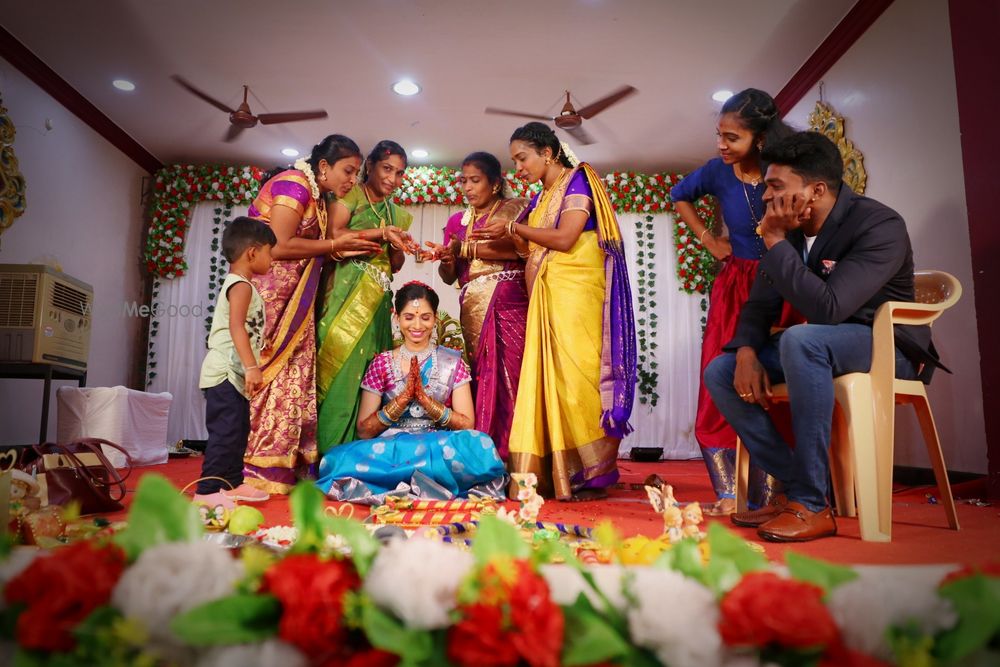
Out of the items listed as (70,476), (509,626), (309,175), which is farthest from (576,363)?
(509,626)

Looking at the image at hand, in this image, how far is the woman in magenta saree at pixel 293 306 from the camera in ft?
10.6

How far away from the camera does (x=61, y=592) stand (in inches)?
26.6

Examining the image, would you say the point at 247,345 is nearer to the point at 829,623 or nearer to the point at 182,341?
the point at 829,623

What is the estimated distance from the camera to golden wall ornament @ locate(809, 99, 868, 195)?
185 inches

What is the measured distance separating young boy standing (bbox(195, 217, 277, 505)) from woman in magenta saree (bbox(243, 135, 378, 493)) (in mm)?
356

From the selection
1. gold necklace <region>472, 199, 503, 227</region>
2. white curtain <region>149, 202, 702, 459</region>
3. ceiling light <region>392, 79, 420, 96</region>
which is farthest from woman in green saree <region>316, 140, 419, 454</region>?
white curtain <region>149, 202, 702, 459</region>

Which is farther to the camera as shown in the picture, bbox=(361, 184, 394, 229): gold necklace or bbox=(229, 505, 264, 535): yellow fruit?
bbox=(361, 184, 394, 229): gold necklace

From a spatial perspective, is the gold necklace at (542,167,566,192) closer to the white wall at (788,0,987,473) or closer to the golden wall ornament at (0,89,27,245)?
the white wall at (788,0,987,473)

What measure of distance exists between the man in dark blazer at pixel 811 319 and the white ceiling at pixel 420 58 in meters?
3.18

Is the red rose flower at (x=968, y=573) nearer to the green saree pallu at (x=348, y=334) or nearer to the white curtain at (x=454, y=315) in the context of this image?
the green saree pallu at (x=348, y=334)

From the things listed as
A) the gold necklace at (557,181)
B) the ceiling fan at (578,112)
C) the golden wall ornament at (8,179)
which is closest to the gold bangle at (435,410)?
the gold necklace at (557,181)

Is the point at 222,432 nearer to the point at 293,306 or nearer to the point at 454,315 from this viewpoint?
the point at 293,306

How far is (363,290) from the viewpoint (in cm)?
355

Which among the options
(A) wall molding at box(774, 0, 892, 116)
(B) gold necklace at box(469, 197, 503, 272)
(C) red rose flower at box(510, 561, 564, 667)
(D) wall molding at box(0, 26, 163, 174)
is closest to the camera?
(C) red rose flower at box(510, 561, 564, 667)
